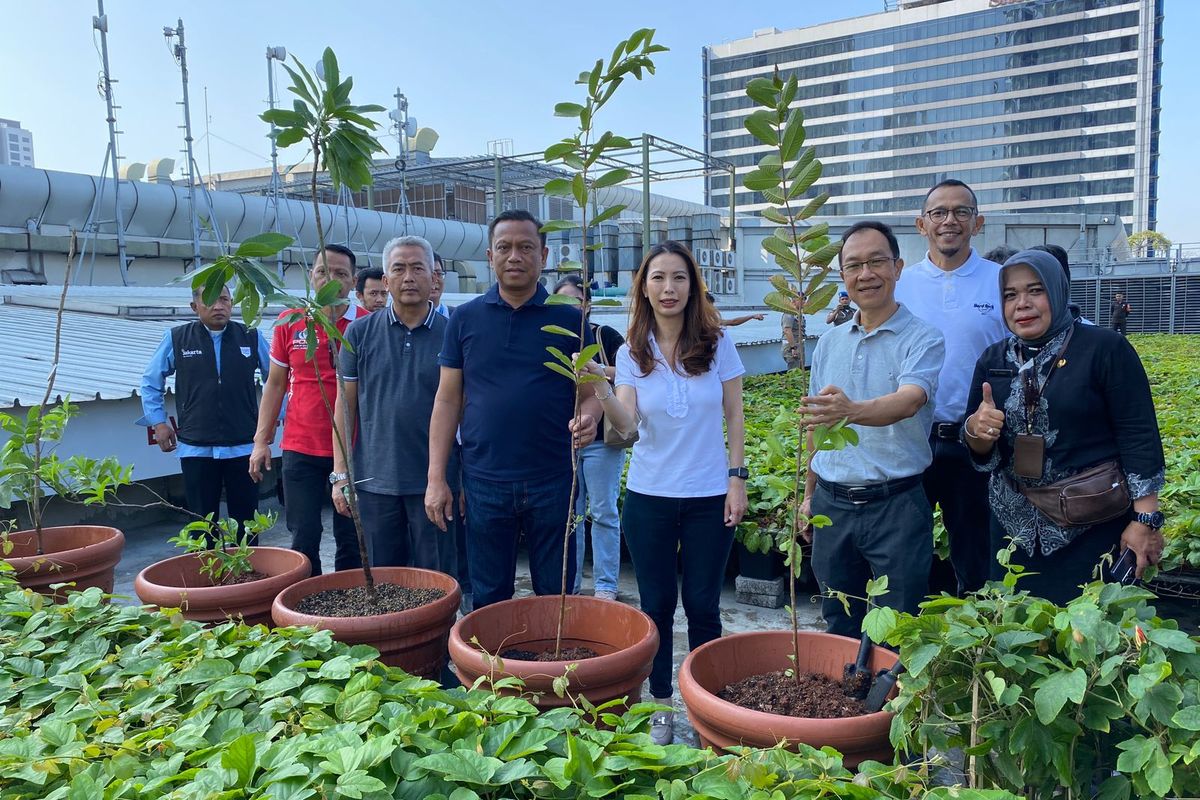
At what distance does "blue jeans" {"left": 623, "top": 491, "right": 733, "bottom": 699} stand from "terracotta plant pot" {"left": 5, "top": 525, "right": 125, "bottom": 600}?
6.73ft

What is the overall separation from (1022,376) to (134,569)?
501 cm

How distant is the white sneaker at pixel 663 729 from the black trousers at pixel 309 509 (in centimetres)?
173

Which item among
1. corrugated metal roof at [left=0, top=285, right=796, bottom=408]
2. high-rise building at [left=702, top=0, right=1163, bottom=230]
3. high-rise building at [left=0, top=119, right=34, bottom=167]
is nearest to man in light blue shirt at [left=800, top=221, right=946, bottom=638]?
corrugated metal roof at [left=0, top=285, right=796, bottom=408]

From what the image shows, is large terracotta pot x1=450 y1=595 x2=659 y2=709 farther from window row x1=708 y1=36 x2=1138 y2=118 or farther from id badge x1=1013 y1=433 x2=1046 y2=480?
window row x1=708 y1=36 x2=1138 y2=118

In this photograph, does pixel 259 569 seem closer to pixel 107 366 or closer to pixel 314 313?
pixel 314 313

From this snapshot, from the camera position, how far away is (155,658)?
2004 millimetres

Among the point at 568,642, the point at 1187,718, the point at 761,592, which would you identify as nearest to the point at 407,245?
the point at 568,642

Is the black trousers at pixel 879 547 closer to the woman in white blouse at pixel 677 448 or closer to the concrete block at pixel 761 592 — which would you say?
the woman in white blouse at pixel 677 448

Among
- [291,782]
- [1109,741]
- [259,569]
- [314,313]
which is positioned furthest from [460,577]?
[1109,741]

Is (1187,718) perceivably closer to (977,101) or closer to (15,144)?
(15,144)

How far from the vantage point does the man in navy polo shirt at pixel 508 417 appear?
284cm

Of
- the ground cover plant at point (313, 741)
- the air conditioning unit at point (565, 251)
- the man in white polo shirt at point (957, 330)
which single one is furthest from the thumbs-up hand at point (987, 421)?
the air conditioning unit at point (565, 251)

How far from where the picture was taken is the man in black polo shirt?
3266mm

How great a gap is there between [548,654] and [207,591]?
4.07 ft
